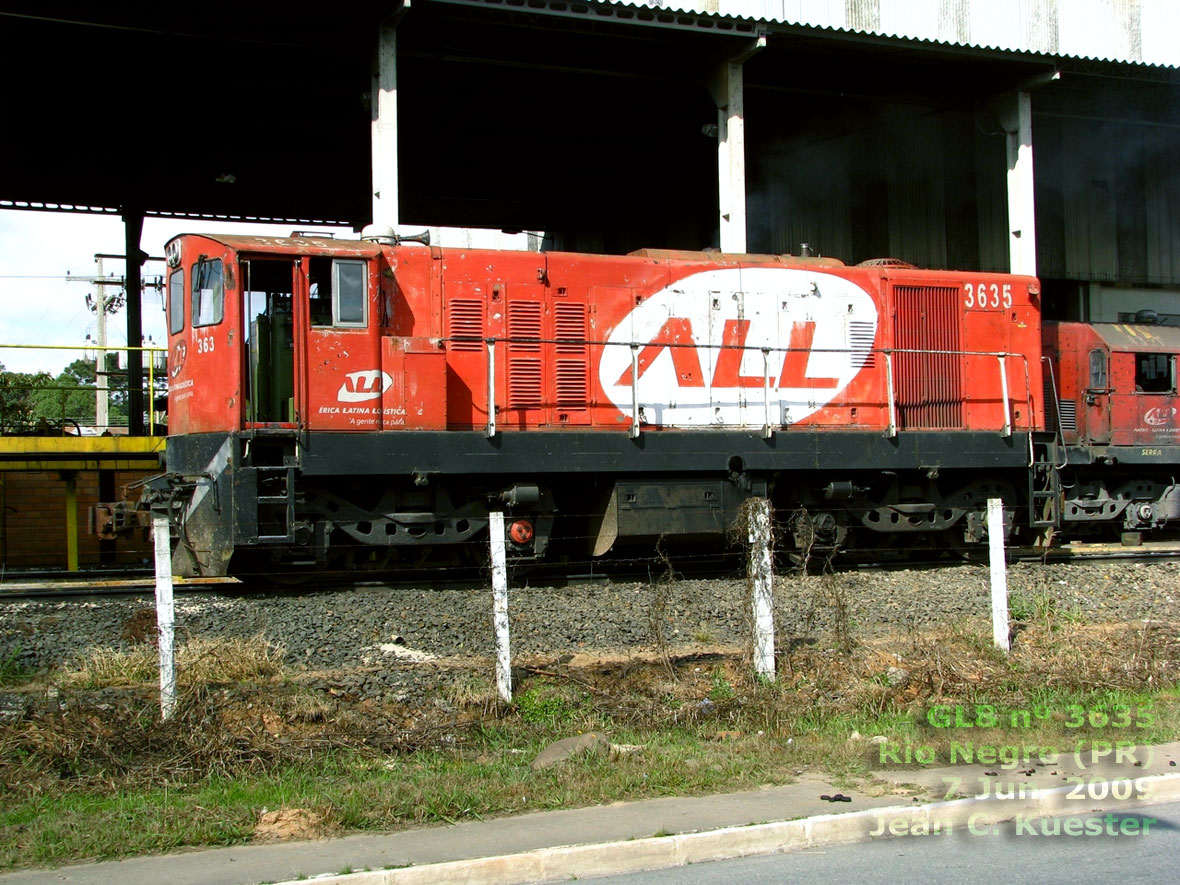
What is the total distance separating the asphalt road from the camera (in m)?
4.66

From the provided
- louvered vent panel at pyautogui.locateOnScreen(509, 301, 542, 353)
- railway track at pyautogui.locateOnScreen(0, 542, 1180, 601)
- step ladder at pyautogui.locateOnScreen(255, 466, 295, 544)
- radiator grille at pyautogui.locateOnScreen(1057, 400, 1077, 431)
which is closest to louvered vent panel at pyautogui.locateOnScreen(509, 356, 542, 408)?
louvered vent panel at pyautogui.locateOnScreen(509, 301, 542, 353)

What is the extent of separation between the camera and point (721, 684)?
7508 mm

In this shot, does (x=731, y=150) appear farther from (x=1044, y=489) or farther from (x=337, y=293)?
(x=337, y=293)

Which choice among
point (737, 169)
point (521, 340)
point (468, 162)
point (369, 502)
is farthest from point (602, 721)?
point (468, 162)

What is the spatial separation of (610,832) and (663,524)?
6766mm

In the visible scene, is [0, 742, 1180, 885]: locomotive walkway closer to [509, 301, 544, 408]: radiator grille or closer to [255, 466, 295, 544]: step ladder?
[255, 466, 295, 544]: step ladder

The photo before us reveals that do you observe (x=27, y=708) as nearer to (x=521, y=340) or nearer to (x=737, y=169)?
(x=521, y=340)

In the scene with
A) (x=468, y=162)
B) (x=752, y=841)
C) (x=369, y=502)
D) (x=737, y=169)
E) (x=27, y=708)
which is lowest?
(x=752, y=841)

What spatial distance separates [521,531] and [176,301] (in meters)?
4.52

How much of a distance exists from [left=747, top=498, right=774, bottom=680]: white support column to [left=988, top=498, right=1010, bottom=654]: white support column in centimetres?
214

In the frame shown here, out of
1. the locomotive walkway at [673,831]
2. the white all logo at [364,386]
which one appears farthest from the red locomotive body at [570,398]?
the locomotive walkway at [673,831]

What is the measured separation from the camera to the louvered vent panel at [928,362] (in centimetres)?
1328

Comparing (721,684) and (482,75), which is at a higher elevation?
(482,75)

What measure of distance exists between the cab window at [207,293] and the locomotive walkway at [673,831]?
6.99 m
